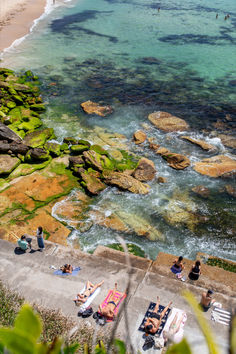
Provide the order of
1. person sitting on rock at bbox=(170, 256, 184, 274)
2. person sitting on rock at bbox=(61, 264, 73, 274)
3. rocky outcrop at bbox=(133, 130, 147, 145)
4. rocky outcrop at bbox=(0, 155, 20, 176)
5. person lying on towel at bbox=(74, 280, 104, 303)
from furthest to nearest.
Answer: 1. rocky outcrop at bbox=(133, 130, 147, 145)
2. rocky outcrop at bbox=(0, 155, 20, 176)
3. person sitting on rock at bbox=(170, 256, 184, 274)
4. person sitting on rock at bbox=(61, 264, 73, 274)
5. person lying on towel at bbox=(74, 280, 104, 303)

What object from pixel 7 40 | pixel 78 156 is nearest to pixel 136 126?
pixel 78 156

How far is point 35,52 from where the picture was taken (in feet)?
130

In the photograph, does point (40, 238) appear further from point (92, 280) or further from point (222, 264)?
point (222, 264)

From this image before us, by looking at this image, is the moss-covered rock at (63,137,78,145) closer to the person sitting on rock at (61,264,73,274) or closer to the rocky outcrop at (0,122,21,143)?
the rocky outcrop at (0,122,21,143)

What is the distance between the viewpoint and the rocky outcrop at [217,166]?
64.0 ft

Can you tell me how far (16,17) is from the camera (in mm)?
52656

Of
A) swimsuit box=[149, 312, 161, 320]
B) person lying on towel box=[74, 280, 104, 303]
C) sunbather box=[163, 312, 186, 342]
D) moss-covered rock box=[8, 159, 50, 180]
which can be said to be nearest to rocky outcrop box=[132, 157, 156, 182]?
moss-covered rock box=[8, 159, 50, 180]

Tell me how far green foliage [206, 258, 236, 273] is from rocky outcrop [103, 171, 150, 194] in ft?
19.6

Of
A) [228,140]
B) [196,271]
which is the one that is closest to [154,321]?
[196,271]

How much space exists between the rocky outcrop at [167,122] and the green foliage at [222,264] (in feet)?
43.4

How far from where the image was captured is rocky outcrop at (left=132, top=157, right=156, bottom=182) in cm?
1880

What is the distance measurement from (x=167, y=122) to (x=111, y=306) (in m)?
18.3

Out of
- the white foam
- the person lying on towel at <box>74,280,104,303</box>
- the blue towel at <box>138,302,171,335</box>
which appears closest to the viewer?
the blue towel at <box>138,302,171,335</box>

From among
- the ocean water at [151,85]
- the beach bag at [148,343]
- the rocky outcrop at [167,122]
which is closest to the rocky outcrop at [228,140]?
the ocean water at [151,85]
